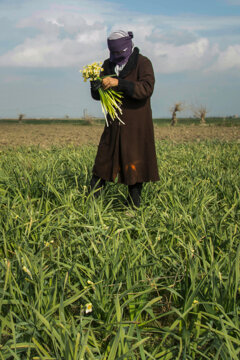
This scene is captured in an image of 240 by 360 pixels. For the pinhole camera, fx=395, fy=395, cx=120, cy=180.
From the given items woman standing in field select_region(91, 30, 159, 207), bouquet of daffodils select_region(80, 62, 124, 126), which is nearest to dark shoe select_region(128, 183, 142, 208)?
woman standing in field select_region(91, 30, 159, 207)

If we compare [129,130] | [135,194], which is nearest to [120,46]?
[129,130]

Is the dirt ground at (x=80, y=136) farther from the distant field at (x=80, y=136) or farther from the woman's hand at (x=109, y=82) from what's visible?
the woman's hand at (x=109, y=82)

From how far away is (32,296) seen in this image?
6.84 feet

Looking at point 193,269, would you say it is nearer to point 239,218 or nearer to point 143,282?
point 143,282

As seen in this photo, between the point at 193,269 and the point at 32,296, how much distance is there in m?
0.87

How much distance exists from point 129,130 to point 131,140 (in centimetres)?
10

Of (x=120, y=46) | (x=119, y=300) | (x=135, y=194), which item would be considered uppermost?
(x=120, y=46)

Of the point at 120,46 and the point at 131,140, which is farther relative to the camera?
the point at 131,140

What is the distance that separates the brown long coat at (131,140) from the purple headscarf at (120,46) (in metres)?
0.07

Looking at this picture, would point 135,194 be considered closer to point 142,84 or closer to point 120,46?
point 142,84

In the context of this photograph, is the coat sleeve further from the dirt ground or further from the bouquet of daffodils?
the dirt ground

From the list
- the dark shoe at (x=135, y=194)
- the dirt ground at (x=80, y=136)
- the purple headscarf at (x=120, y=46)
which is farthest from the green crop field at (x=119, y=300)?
the dirt ground at (x=80, y=136)

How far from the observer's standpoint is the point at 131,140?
371 cm

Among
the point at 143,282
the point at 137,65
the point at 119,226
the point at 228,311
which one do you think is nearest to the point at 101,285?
the point at 143,282
